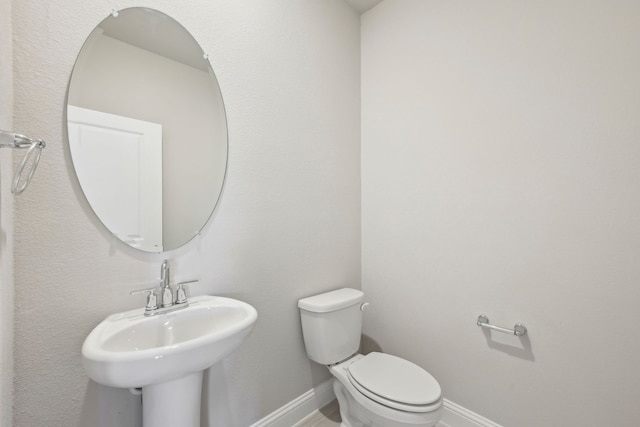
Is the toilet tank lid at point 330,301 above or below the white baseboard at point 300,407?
above

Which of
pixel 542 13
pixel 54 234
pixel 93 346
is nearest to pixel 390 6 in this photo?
pixel 542 13

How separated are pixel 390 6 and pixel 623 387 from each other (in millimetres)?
2242

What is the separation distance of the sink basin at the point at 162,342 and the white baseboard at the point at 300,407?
0.69 m

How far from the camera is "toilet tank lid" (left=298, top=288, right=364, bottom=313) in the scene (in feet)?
4.63

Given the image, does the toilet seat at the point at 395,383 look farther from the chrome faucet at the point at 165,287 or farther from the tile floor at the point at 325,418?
the chrome faucet at the point at 165,287

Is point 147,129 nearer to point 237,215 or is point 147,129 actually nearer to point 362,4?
point 237,215

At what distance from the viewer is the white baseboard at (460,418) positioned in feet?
4.45

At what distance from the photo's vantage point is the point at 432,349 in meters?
1.54

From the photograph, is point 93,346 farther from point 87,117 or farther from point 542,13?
point 542,13

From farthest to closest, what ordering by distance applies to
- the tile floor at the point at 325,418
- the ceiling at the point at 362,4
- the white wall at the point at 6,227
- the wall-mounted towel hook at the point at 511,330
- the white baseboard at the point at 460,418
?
the ceiling at the point at 362,4 → the tile floor at the point at 325,418 → the white baseboard at the point at 460,418 → the wall-mounted towel hook at the point at 511,330 → the white wall at the point at 6,227

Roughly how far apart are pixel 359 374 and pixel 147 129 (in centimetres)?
142

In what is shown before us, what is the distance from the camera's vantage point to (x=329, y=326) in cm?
144

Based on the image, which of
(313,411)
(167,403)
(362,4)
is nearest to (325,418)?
(313,411)

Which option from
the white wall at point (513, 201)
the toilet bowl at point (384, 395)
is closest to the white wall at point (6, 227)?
the toilet bowl at point (384, 395)
